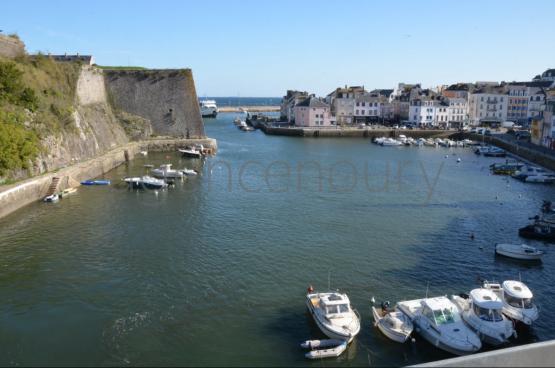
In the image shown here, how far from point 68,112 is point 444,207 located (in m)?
23.3

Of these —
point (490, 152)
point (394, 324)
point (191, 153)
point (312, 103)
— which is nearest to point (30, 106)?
point (191, 153)

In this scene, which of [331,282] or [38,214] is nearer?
[331,282]

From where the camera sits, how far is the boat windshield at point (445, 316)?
10.9 meters

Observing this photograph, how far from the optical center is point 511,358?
3.60 metres

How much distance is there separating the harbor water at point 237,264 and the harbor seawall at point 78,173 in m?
0.72

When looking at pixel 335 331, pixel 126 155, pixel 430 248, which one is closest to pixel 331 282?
pixel 335 331

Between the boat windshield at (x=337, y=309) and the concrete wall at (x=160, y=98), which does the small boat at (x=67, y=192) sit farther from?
the concrete wall at (x=160, y=98)

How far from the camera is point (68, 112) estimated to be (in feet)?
100

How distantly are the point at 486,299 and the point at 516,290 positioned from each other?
1.31 metres

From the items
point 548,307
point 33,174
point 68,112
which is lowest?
point 548,307

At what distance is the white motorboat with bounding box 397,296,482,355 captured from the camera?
10273mm

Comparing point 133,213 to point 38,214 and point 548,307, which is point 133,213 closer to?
point 38,214

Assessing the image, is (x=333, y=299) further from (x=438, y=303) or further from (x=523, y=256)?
(x=523, y=256)

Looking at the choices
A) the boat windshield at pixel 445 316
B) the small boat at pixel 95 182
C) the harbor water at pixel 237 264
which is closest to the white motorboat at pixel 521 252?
the harbor water at pixel 237 264
